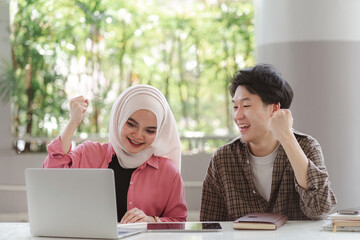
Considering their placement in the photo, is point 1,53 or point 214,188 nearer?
point 214,188

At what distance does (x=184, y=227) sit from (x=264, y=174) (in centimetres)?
56

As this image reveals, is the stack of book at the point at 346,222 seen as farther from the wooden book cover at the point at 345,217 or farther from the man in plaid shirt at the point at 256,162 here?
the man in plaid shirt at the point at 256,162

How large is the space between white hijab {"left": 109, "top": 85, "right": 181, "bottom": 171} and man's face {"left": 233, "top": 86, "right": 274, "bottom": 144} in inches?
12.4

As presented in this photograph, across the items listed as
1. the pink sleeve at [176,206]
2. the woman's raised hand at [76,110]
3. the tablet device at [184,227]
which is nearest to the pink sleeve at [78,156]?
the woman's raised hand at [76,110]

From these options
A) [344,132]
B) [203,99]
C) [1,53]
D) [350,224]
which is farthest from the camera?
[203,99]

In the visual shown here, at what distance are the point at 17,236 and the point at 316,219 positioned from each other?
1.10 metres

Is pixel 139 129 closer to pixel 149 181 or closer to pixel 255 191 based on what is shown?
pixel 149 181

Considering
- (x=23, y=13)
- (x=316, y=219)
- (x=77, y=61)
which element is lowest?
(x=316, y=219)

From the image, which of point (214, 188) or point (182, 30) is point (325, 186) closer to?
point (214, 188)

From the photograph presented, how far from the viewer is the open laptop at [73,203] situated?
72.7 inches

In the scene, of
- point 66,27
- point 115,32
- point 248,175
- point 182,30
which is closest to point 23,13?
point 66,27

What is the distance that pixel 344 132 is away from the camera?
3.68 m

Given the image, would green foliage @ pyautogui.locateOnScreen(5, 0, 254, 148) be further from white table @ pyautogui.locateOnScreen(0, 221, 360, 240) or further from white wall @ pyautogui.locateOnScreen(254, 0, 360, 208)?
white table @ pyautogui.locateOnScreen(0, 221, 360, 240)

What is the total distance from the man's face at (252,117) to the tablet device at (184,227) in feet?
1.62
